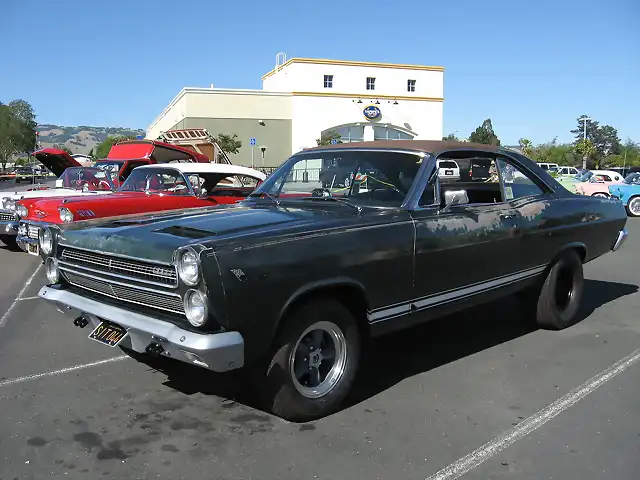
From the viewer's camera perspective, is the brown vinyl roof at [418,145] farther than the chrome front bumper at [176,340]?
Yes

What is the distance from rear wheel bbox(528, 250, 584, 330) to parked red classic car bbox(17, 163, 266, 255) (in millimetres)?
4752

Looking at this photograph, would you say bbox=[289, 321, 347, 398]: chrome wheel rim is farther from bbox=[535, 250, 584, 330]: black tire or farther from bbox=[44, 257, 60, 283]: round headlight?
bbox=[535, 250, 584, 330]: black tire

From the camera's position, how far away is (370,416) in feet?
12.6

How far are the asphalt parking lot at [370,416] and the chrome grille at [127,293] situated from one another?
0.76 meters

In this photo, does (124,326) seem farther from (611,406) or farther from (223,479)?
(611,406)

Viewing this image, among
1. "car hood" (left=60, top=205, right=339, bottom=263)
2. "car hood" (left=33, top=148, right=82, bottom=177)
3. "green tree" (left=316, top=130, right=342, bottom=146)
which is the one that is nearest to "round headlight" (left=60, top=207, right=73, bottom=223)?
"car hood" (left=60, top=205, right=339, bottom=263)

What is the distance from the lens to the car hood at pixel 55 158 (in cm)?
1597

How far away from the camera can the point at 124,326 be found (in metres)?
3.55

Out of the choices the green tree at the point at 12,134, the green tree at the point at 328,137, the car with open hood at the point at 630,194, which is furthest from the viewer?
the green tree at the point at 12,134

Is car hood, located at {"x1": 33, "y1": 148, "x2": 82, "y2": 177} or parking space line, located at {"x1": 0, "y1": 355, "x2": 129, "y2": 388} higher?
car hood, located at {"x1": 33, "y1": 148, "x2": 82, "y2": 177}

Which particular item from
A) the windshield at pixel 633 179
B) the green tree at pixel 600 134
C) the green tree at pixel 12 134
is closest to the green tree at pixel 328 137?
the windshield at pixel 633 179

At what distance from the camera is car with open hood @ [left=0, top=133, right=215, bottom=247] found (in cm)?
1070

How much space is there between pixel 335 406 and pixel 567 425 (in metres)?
1.44

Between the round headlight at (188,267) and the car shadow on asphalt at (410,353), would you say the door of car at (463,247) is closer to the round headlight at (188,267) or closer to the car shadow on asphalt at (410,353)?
the car shadow on asphalt at (410,353)
